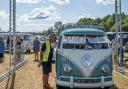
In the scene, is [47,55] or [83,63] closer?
[83,63]

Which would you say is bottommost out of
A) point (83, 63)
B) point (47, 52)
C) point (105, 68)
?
point (105, 68)

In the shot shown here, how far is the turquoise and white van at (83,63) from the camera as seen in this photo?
14609mm

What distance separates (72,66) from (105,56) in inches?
51.6

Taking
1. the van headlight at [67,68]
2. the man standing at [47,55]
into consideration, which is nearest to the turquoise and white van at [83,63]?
the van headlight at [67,68]

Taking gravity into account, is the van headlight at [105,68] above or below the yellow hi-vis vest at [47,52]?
below

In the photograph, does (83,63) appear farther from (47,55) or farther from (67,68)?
(47,55)

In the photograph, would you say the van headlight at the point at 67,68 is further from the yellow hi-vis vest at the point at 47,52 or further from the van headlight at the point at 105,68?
the van headlight at the point at 105,68

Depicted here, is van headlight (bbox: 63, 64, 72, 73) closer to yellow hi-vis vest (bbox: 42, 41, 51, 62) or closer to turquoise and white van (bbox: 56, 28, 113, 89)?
turquoise and white van (bbox: 56, 28, 113, 89)

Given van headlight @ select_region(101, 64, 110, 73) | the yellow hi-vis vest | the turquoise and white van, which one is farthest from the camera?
the yellow hi-vis vest

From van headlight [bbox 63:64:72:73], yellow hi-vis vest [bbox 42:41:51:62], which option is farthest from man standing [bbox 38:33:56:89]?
van headlight [bbox 63:64:72:73]

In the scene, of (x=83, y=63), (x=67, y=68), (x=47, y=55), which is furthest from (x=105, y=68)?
(x=47, y=55)

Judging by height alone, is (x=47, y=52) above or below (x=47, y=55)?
above

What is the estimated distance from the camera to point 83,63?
14.6 meters

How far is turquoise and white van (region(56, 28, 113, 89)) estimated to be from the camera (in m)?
14.6
